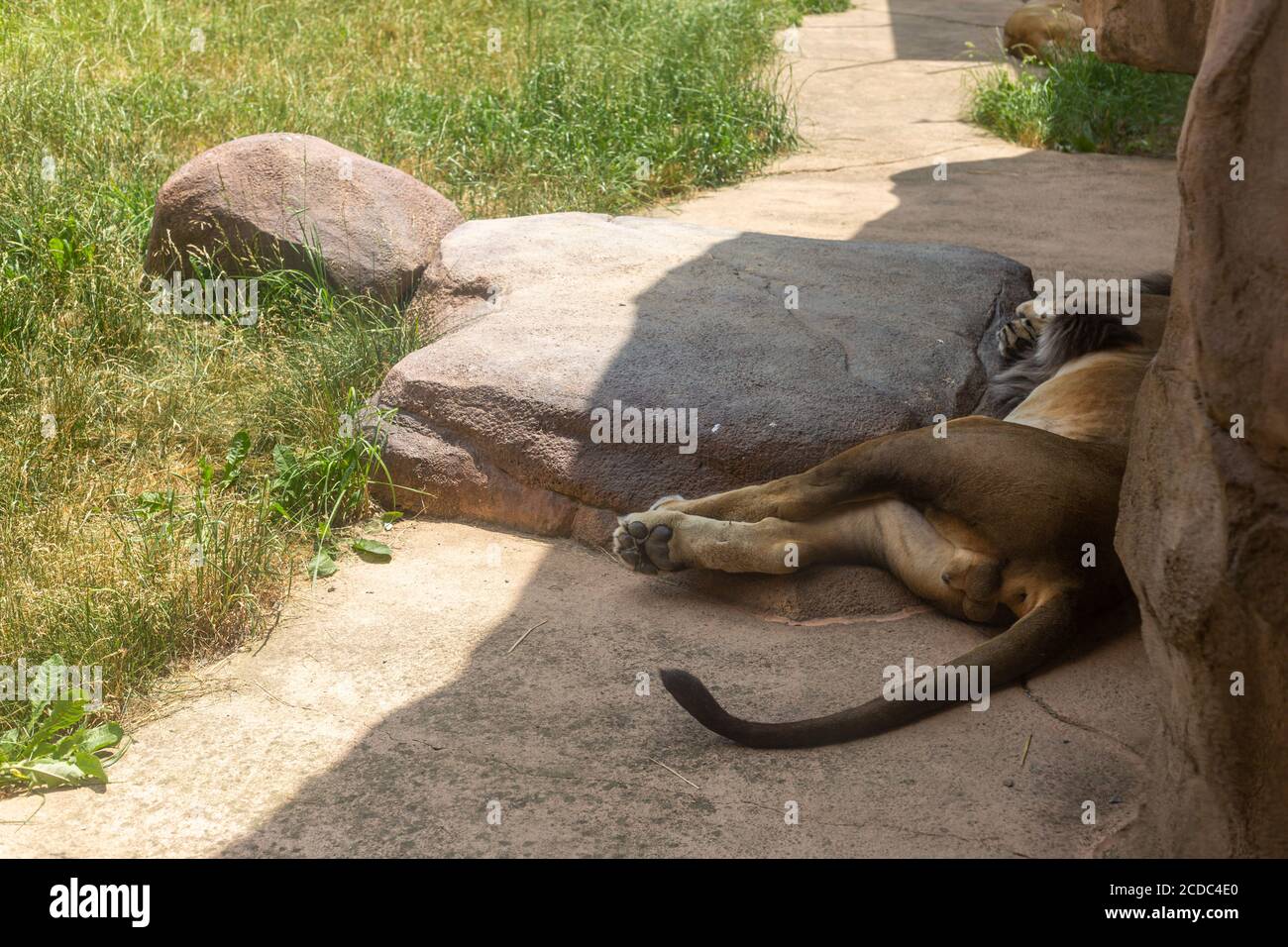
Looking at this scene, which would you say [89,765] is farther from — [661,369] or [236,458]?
[661,369]

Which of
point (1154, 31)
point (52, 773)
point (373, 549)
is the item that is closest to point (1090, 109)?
point (1154, 31)

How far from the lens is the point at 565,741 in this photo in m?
3.30

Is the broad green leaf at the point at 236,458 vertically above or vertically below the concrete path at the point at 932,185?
below

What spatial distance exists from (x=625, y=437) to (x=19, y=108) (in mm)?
4458

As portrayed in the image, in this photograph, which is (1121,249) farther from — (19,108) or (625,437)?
(19,108)

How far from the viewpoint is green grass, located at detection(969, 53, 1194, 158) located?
9.52 metres

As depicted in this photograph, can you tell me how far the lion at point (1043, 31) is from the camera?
10.8 metres

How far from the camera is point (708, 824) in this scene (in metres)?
2.96

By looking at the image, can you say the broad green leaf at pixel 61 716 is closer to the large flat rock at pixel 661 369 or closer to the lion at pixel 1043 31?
the large flat rock at pixel 661 369

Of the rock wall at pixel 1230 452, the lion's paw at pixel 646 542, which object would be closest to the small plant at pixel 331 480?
the lion's paw at pixel 646 542

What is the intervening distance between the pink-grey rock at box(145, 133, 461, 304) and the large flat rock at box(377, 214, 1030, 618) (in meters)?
0.43

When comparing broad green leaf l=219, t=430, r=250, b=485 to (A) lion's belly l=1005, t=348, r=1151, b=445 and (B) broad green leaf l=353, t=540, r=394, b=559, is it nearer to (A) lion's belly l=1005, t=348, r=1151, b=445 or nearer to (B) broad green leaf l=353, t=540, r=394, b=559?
(B) broad green leaf l=353, t=540, r=394, b=559

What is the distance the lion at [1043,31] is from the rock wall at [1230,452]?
353 inches

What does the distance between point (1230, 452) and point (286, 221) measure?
463 centimetres
